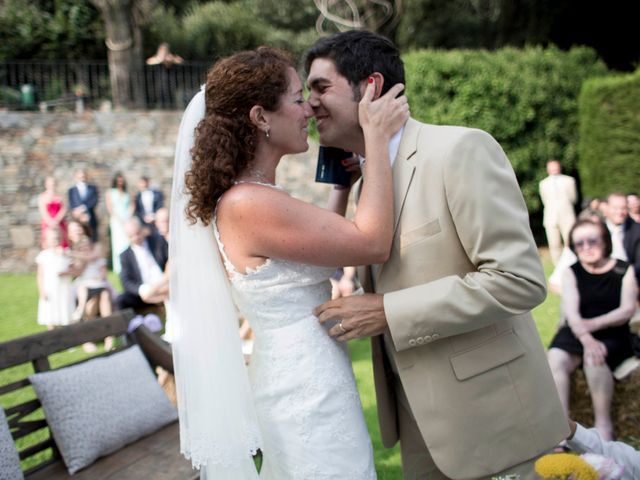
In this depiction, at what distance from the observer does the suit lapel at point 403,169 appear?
2.48m

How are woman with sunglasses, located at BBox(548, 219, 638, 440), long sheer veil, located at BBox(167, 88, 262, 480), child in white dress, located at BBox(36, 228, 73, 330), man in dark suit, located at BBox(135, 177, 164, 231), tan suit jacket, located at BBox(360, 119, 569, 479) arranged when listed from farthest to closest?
man in dark suit, located at BBox(135, 177, 164, 231)
child in white dress, located at BBox(36, 228, 73, 330)
woman with sunglasses, located at BBox(548, 219, 638, 440)
long sheer veil, located at BBox(167, 88, 262, 480)
tan suit jacket, located at BBox(360, 119, 569, 479)

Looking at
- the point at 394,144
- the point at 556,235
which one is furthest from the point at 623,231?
the point at 394,144

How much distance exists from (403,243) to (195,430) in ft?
3.89

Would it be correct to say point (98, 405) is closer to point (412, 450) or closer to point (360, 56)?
point (412, 450)

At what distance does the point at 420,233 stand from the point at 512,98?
504 inches

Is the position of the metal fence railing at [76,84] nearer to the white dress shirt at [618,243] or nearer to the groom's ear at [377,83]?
the white dress shirt at [618,243]

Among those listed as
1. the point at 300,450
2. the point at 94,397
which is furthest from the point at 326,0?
the point at 300,450

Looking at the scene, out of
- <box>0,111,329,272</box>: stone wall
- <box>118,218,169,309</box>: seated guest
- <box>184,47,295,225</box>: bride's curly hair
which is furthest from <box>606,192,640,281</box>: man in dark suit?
<box>0,111,329,272</box>: stone wall

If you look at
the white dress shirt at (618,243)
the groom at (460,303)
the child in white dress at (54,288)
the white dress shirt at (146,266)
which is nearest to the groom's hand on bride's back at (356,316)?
the groom at (460,303)

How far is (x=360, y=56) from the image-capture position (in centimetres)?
264

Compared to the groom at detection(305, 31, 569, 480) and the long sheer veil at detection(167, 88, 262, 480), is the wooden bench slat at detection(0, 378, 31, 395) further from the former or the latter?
the groom at detection(305, 31, 569, 480)

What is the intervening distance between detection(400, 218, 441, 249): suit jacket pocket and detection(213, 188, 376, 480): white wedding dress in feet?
1.23

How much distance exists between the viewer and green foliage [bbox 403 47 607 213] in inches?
554

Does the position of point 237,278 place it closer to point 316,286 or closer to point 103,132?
point 316,286
